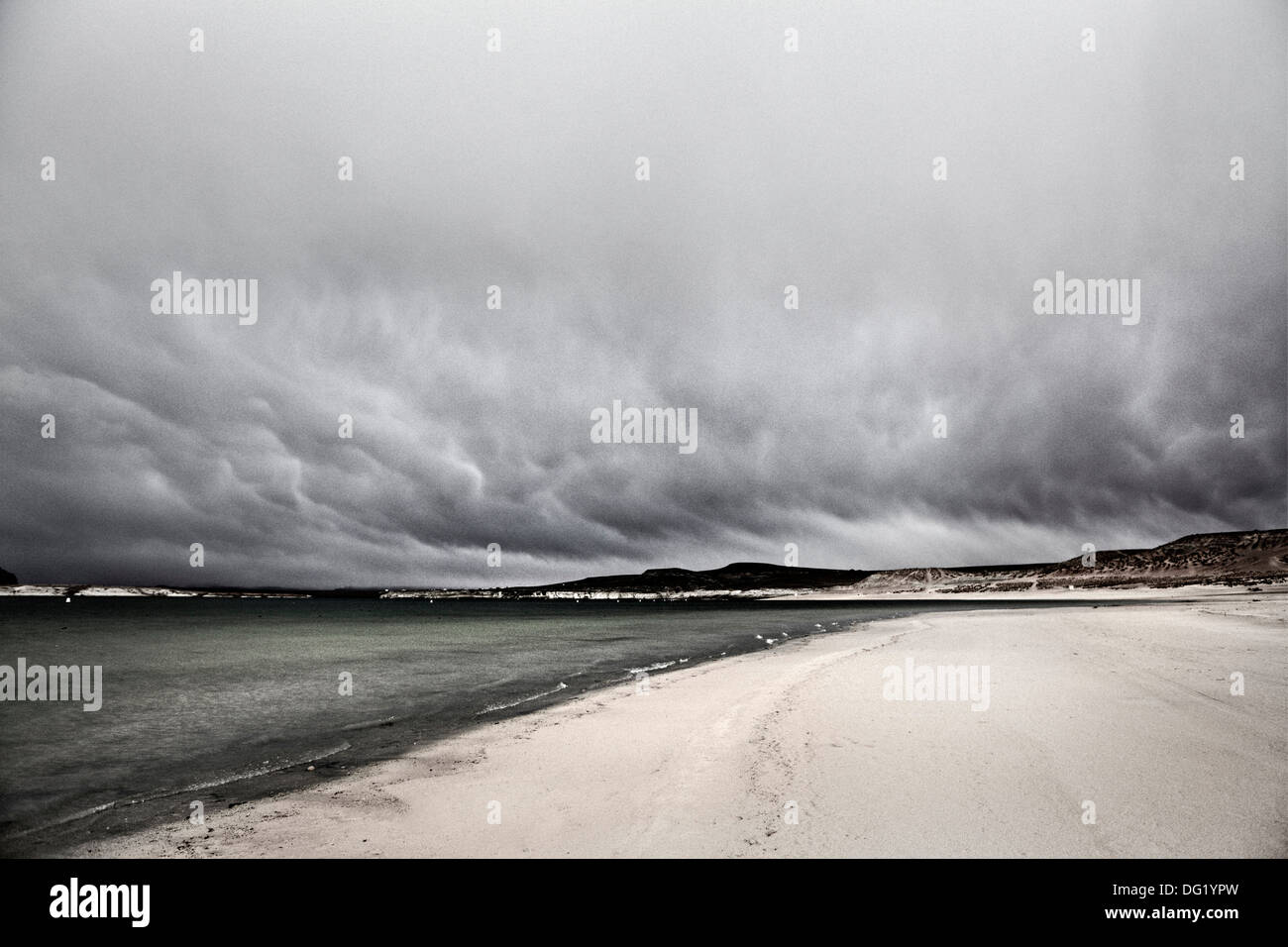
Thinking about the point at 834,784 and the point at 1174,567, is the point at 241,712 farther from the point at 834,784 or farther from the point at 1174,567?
the point at 1174,567

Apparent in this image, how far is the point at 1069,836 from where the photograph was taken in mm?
5898

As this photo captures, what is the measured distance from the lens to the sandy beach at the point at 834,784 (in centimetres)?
608

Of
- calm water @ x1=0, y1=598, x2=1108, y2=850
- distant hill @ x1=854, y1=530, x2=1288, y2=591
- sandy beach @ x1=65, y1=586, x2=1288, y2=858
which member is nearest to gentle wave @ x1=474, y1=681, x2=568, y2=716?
calm water @ x1=0, y1=598, x2=1108, y2=850

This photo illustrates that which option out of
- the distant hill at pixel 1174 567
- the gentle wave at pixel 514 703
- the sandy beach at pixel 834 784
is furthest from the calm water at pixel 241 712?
the distant hill at pixel 1174 567

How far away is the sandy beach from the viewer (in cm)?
608

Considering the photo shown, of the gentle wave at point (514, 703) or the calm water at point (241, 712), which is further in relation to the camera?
the gentle wave at point (514, 703)

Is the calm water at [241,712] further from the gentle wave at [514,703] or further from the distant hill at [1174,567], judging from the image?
the distant hill at [1174,567]

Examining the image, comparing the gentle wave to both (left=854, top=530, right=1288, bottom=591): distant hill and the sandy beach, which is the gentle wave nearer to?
the sandy beach

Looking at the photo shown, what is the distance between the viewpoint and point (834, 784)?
25.3 feet

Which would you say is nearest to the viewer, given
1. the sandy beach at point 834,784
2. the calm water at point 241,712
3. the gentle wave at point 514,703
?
the sandy beach at point 834,784
